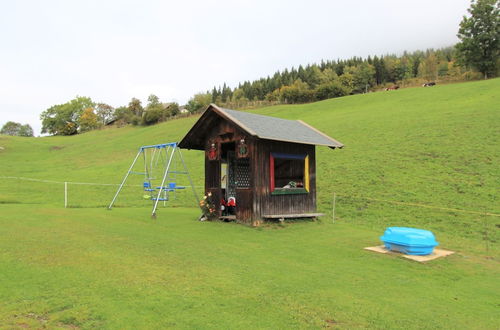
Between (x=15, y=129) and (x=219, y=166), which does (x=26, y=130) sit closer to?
(x=15, y=129)

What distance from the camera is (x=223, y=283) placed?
6195 millimetres

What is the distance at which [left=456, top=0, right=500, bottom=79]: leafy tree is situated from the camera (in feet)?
178

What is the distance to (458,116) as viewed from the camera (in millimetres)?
29969

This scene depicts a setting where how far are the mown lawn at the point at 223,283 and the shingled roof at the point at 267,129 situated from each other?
165 inches

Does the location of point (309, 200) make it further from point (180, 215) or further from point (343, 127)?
point (343, 127)

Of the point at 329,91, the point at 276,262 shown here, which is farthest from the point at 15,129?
the point at 276,262

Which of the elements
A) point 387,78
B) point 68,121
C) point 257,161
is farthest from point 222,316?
point 68,121

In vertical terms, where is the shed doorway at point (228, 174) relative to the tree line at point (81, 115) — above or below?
below

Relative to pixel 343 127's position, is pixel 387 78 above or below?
above

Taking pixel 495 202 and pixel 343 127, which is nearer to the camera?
pixel 495 202

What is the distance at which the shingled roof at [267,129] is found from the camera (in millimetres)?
13037

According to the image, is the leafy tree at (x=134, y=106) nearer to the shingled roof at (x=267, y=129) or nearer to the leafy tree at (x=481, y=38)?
the leafy tree at (x=481, y=38)

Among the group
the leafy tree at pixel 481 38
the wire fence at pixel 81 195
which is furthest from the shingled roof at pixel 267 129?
the leafy tree at pixel 481 38

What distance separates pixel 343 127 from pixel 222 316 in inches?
1248
